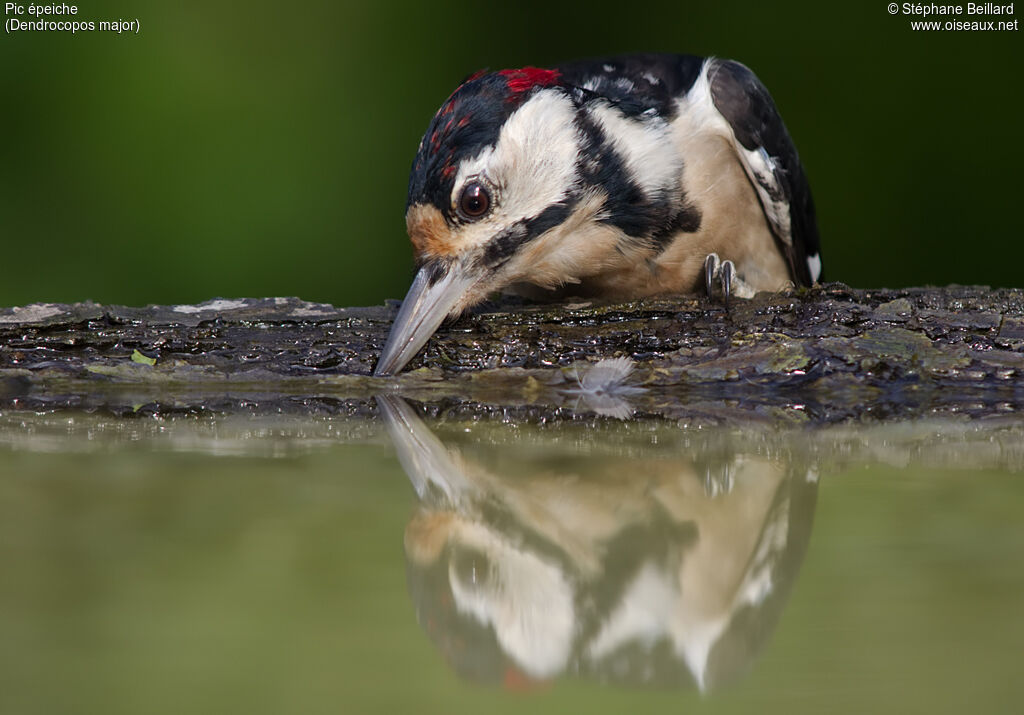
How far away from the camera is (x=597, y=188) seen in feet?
8.11

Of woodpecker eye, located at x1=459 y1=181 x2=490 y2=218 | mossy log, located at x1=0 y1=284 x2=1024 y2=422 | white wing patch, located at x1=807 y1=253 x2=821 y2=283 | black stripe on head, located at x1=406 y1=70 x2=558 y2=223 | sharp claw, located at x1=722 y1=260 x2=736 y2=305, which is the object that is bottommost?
white wing patch, located at x1=807 y1=253 x2=821 y2=283

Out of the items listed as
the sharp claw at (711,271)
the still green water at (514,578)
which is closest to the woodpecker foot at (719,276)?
the sharp claw at (711,271)

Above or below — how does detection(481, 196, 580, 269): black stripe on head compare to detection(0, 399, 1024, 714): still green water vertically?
below

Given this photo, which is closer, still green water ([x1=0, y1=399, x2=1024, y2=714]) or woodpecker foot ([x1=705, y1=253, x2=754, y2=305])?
still green water ([x1=0, y1=399, x2=1024, y2=714])

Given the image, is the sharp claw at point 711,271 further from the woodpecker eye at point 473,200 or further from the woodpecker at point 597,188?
the woodpecker eye at point 473,200

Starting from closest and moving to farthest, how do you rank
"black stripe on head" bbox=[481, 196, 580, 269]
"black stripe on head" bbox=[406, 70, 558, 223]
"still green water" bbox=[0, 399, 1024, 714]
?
"still green water" bbox=[0, 399, 1024, 714], "black stripe on head" bbox=[406, 70, 558, 223], "black stripe on head" bbox=[481, 196, 580, 269]

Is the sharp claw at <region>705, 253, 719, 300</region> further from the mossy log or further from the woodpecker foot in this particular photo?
the mossy log

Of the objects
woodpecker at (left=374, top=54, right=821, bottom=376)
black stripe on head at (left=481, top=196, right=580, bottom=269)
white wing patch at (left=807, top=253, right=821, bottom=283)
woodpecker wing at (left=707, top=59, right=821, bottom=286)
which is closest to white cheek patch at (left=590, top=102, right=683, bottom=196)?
woodpecker at (left=374, top=54, right=821, bottom=376)

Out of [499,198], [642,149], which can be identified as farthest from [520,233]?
[642,149]

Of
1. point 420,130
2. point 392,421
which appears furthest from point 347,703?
point 420,130

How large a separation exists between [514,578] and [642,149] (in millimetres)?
1668

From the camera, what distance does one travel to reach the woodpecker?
7.52 ft

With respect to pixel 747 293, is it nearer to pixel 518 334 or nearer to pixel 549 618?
pixel 518 334

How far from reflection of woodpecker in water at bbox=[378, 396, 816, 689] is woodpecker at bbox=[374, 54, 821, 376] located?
84cm
